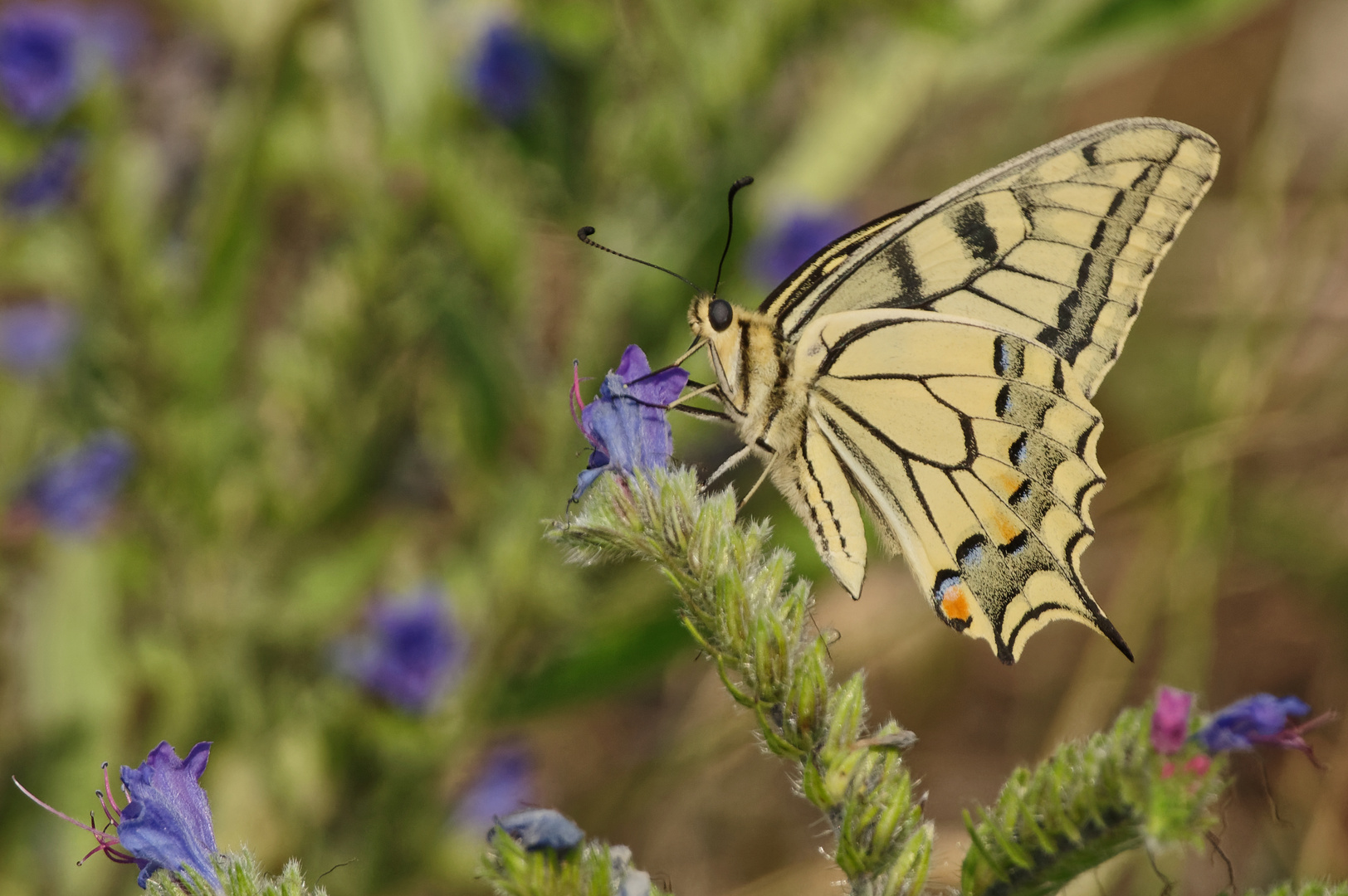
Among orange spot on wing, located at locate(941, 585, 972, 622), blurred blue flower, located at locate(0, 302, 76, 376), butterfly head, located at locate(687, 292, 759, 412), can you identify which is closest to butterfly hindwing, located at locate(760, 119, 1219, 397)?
butterfly head, located at locate(687, 292, 759, 412)

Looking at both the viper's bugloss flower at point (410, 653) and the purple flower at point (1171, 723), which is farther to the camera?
the viper's bugloss flower at point (410, 653)

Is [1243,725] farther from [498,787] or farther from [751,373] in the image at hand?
[498,787]

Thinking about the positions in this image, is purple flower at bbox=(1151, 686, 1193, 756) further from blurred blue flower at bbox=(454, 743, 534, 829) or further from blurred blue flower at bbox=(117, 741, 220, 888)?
blurred blue flower at bbox=(454, 743, 534, 829)

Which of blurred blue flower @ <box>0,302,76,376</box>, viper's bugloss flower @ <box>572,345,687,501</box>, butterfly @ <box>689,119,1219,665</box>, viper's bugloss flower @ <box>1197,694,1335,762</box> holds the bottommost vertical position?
viper's bugloss flower @ <box>1197,694,1335,762</box>

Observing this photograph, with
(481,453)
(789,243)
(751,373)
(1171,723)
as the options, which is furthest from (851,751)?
(789,243)

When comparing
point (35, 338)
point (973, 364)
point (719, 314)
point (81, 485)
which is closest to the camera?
point (719, 314)

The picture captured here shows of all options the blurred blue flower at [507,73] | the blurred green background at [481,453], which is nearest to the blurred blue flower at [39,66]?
the blurred green background at [481,453]

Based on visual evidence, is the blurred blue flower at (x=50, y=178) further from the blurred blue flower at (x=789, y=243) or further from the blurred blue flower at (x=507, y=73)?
the blurred blue flower at (x=789, y=243)
